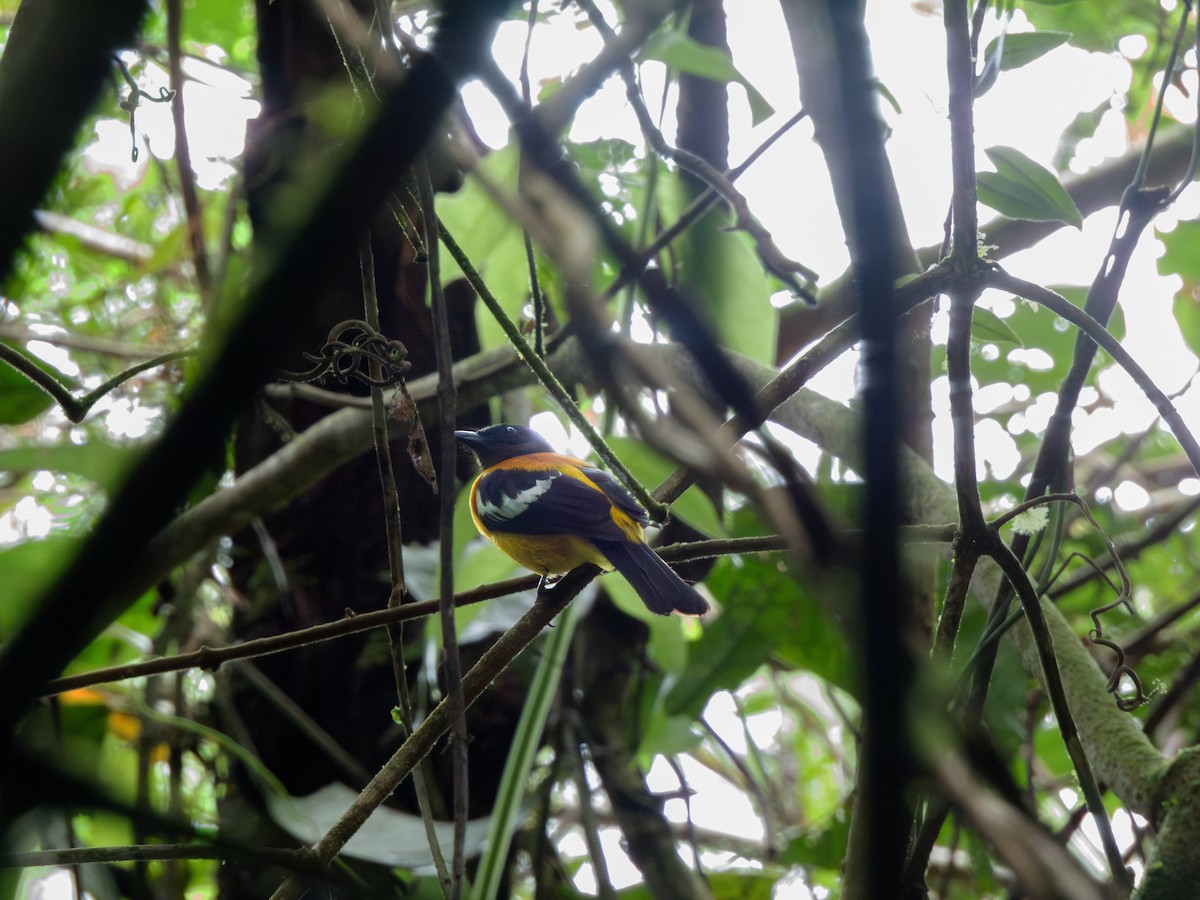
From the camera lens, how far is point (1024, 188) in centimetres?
155

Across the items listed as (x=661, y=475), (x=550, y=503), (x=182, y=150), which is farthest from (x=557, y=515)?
(x=182, y=150)

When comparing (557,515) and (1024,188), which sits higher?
(557,515)

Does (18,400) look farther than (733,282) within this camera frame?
Yes

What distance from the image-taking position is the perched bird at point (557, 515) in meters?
2.13

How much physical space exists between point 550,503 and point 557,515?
55 mm

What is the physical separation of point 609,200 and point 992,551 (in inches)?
58.7

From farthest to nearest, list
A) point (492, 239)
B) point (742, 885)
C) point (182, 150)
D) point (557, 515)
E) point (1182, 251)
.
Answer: point (1182, 251) < point (742, 885) < point (557, 515) < point (182, 150) < point (492, 239)

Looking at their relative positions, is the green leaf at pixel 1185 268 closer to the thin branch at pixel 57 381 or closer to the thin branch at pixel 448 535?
the thin branch at pixel 448 535

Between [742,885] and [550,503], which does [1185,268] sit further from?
[742,885]

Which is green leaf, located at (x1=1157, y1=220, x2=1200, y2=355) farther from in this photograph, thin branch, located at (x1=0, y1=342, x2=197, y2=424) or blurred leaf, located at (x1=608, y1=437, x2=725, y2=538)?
thin branch, located at (x1=0, y1=342, x2=197, y2=424)

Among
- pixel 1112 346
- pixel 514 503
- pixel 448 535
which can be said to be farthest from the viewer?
pixel 514 503

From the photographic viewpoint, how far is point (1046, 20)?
7.93 feet

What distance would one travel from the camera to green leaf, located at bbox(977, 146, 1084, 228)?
5.06ft

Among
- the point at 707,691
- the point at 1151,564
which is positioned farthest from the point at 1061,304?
the point at 1151,564
